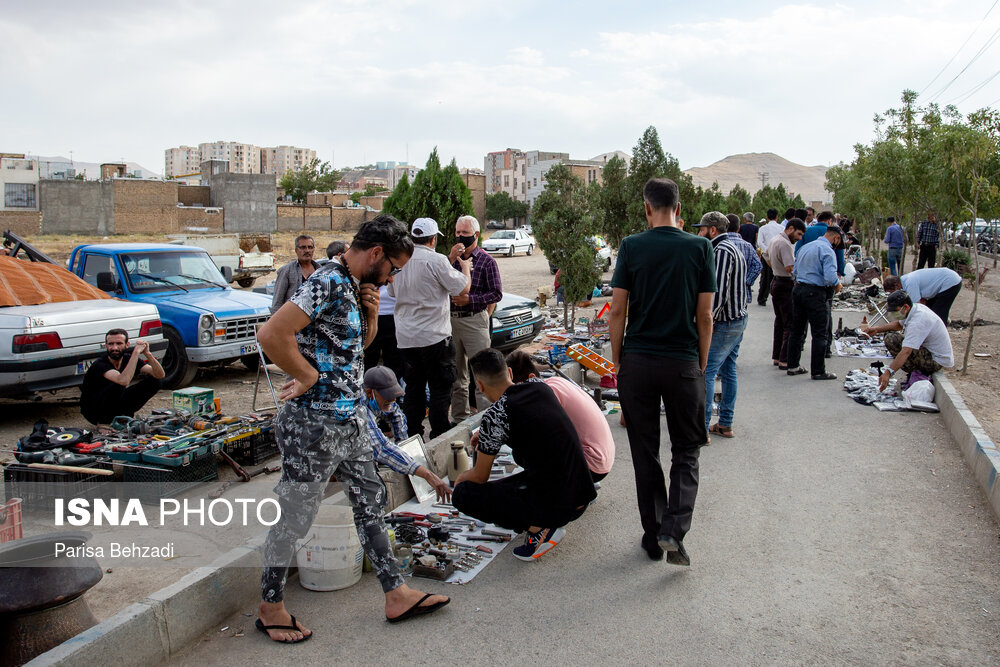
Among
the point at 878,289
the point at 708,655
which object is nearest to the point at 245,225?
the point at 878,289

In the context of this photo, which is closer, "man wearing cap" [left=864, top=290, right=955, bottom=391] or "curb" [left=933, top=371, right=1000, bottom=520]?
"curb" [left=933, top=371, right=1000, bottom=520]

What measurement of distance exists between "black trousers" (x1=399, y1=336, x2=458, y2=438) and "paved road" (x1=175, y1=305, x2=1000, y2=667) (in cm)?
162

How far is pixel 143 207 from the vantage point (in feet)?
187

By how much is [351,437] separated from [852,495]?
4025 millimetres

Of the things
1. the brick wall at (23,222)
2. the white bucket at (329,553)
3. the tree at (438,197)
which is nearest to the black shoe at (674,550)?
the white bucket at (329,553)

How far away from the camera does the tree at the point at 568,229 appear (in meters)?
13.0

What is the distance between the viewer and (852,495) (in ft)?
18.3

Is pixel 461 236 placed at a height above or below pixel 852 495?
above

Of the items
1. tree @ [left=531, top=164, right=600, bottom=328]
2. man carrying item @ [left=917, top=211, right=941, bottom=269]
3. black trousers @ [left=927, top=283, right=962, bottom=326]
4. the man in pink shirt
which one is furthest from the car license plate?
man carrying item @ [left=917, top=211, right=941, bottom=269]

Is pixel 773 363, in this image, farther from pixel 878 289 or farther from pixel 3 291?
pixel 3 291

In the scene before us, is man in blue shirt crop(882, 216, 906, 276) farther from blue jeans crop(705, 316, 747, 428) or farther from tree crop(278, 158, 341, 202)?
tree crop(278, 158, 341, 202)

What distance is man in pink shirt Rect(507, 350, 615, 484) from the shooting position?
182 inches

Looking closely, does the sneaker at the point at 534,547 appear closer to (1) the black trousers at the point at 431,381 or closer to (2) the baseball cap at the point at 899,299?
(1) the black trousers at the point at 431,381

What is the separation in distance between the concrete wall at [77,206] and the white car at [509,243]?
1320 inches
